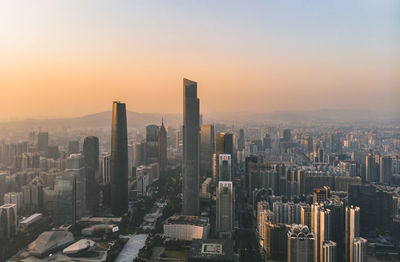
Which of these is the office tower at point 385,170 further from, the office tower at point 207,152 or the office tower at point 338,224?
the office tower at point 207,152

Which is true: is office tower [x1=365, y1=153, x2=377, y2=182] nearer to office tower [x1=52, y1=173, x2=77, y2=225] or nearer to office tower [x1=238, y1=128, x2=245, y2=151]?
office tower [x1=238, y1=128, x2=245, y2=151]

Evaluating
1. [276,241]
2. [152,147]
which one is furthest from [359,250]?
[152,147]

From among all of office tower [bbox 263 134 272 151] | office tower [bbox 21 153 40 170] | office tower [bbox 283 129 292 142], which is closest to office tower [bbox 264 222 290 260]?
office tower [bbox 283 129 292 142]

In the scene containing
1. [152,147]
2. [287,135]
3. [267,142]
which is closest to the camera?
[287,135]

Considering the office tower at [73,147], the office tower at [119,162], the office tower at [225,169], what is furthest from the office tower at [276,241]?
the office tower at [73,147]

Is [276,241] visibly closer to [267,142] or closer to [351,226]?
[351,226]

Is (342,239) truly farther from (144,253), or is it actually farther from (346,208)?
(144,253)
